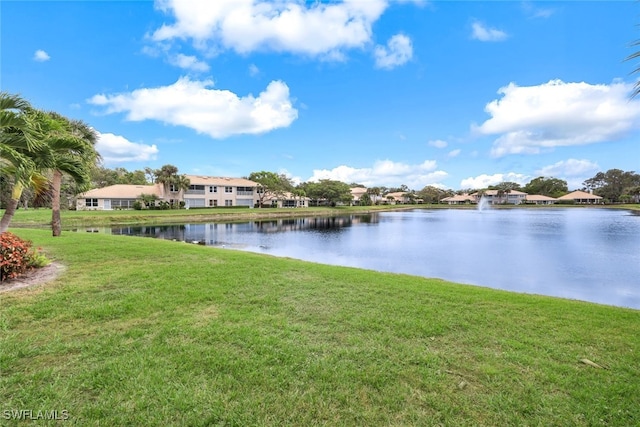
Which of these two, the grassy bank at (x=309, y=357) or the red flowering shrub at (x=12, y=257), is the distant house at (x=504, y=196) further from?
the red flowering shrub at (x=12, y=257)

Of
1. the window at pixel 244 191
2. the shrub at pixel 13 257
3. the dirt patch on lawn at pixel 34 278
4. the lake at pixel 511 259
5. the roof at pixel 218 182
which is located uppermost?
the roof at pixel 218 182

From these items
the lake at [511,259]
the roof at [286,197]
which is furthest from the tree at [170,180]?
the lake at [511,259]

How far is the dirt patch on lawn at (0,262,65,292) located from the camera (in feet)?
21.0

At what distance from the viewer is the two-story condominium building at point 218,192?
5312cm

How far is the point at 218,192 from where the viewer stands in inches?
2202

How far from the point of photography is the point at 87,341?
406cm

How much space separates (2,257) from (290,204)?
6315 centimetres

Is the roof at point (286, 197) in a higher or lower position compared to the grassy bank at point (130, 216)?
higher

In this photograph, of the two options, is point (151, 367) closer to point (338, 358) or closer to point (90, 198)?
point (338, 358)

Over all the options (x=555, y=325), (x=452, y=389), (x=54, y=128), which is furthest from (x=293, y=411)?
(x=54, y=128)

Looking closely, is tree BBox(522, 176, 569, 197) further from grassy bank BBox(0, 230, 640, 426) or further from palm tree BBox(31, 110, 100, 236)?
palm tree BBox(31, 110, 100, 236)

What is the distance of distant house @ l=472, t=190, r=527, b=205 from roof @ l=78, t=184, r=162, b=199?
329ft

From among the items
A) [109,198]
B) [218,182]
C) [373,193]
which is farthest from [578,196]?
[109,198]

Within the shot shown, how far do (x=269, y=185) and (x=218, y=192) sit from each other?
9.34 meters
